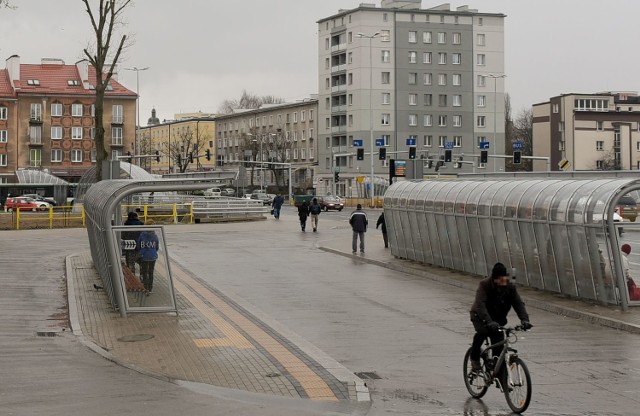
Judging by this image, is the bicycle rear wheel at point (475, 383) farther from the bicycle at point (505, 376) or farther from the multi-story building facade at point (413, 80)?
the multi-story building facade at point (413, 80)

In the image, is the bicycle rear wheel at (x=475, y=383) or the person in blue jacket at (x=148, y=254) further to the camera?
the person in blue jacket at (x=148, y=254)

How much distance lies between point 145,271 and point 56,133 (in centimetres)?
8532

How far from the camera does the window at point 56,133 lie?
325ft

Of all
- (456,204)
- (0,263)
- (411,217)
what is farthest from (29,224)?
(456,204)

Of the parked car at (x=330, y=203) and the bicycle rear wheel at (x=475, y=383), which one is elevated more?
the parked car at (x=330, y=203)

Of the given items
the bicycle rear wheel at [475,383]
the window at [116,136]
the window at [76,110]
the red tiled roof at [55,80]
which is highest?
the red tiled roof at [55,80]

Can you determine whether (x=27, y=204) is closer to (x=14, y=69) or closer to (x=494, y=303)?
(x=14, y=69)

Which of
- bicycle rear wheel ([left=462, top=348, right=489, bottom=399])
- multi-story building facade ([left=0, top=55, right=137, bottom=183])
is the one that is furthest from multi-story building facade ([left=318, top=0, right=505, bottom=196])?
bicycle rear wheel ([left=462, top=348, right=489, bottom=399])

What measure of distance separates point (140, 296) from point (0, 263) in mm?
13048

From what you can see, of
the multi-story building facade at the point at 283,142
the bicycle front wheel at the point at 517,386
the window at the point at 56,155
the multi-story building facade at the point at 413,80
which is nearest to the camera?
the bicycle front wheel at the point at 517,386

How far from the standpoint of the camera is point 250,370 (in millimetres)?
12555

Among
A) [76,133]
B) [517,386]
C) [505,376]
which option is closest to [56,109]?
[76,133]

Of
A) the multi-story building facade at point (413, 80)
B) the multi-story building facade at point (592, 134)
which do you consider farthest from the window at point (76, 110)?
the multi-story building facade at point (592, 134)

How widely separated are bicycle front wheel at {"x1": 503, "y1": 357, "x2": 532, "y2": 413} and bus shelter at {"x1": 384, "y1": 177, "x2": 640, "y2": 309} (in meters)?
7.86
